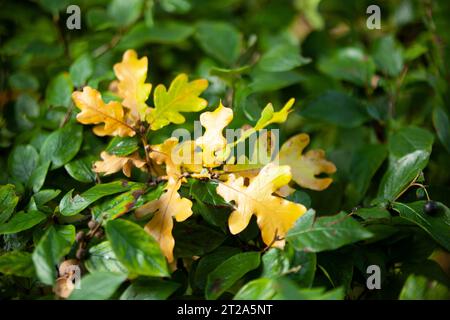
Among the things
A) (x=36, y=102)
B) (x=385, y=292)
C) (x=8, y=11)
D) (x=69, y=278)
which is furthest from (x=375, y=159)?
(x=8, y=11)

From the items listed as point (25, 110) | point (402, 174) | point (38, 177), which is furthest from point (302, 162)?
point (25, 110)

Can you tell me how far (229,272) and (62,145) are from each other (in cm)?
30

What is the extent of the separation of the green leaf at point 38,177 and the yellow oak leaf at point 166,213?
161 mm

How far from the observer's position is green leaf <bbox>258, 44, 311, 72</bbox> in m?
0.79

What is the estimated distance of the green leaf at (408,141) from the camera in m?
0.71

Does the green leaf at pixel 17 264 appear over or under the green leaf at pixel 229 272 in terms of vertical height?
over

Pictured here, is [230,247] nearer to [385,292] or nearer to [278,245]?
[278,245]

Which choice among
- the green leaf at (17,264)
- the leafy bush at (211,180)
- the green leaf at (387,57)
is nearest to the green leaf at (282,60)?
the leafy bush at (211,180)

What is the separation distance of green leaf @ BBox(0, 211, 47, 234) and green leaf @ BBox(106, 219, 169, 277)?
0.10m

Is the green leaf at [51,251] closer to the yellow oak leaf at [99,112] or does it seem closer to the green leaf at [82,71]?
the yellow oak leaf at [99,112]

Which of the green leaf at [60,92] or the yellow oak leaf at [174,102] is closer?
the yellow oak leaf at [174,102]

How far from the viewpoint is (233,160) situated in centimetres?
58

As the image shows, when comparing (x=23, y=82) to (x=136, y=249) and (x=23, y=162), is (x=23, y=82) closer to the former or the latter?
(x=23, y=162)

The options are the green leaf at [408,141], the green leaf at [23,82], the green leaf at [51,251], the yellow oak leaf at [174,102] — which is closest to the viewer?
the green leaf at [51,251]
